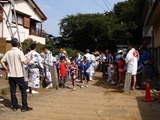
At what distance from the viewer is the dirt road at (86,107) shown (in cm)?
698

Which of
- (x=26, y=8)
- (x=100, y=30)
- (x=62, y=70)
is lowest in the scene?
(x=62, y=70)

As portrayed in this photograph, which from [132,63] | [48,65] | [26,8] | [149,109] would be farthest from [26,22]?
[149,109]

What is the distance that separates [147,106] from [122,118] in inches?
63.0

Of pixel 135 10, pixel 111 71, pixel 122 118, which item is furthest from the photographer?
pixel 135 10

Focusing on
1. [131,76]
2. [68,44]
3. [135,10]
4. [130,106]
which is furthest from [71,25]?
[130,106]

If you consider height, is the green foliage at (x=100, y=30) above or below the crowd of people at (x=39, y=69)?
above

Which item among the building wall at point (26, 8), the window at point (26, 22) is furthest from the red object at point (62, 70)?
the window at point (26, 22)

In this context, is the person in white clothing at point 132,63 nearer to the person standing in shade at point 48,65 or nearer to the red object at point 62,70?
the red object at point 62,70

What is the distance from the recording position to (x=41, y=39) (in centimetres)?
3600

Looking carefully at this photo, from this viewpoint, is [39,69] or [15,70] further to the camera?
[39,69]

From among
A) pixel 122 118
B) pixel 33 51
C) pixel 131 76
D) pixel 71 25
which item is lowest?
pixel 122 118

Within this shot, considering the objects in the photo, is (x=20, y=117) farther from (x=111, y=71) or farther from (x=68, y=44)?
(x=68, y=44)

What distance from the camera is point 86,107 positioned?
26.4ft

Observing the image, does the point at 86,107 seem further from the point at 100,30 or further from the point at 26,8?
the point at 100,30
